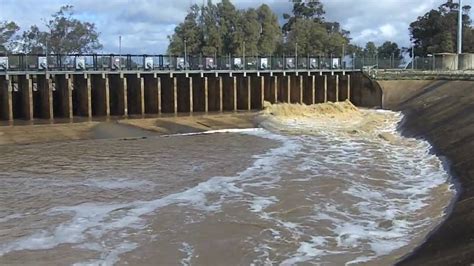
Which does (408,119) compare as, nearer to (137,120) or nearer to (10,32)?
(137,120)

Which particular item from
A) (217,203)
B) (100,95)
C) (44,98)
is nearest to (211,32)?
(100,95)

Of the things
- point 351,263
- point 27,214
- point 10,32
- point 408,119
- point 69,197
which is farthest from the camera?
point 10,32

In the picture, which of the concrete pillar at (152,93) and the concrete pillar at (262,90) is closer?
the concrete pillar at (152,93)

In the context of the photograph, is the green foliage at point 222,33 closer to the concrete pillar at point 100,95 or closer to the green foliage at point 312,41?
the green foliage at point 312,41

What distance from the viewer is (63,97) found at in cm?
4256

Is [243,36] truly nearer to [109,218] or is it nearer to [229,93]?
[229,93]

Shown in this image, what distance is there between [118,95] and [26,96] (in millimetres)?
7164

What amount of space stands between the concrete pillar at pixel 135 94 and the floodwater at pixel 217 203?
1436 cm

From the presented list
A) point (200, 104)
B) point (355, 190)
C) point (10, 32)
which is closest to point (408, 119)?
point (200, 104)

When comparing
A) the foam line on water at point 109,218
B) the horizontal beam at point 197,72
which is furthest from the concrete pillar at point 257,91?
the foam line on water at point 109,218

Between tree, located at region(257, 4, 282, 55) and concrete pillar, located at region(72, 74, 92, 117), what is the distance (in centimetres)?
5795

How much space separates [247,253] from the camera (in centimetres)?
1283

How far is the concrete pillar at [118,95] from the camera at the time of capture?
4378 cm

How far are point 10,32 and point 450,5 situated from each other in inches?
3115
